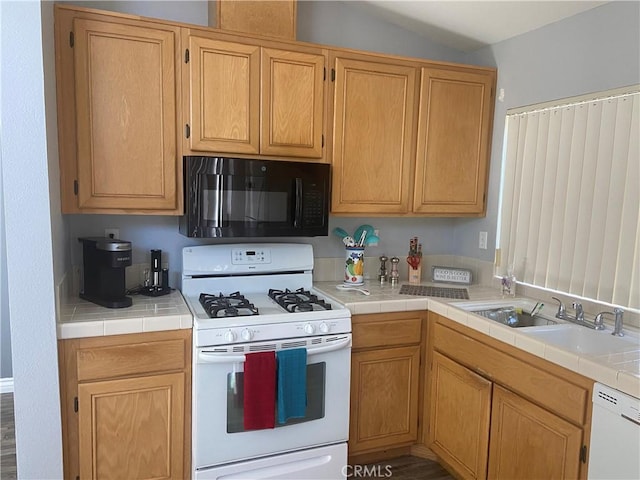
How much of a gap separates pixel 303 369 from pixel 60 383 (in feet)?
3.22

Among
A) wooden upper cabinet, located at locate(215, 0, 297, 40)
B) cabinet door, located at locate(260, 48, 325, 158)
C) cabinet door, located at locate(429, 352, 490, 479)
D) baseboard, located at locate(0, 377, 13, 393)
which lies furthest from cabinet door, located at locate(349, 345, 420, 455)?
baseboard, located at locate(0, 377, 13, 393)

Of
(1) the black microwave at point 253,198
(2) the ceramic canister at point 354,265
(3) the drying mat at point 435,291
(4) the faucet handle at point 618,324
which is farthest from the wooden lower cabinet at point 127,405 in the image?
(4) the faucet handle at point 618,324

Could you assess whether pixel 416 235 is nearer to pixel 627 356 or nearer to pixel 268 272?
pixel 268 272

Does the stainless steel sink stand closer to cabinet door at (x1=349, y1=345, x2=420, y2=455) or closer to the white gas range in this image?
cabinet door at (x1=349, y1=345, x2=420, y2=455)

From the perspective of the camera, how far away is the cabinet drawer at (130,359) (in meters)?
1.87

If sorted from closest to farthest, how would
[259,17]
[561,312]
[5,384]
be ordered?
[561,312] → [259,17] → [5,384]

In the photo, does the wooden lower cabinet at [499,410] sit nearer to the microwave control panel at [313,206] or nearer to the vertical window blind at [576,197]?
the vertical window blind at [576,197]

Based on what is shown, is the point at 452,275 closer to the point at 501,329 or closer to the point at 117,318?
the point at 501,329

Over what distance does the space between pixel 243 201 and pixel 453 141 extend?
1.30m

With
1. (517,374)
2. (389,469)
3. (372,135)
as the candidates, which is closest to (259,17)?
(372,135)

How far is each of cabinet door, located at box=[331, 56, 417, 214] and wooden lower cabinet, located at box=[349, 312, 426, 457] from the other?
0.65m

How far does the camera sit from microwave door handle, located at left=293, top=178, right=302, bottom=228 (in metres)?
2.32

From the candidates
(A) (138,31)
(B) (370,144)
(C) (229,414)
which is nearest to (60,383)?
(C) (229,414)

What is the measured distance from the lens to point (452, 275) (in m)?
2.87
